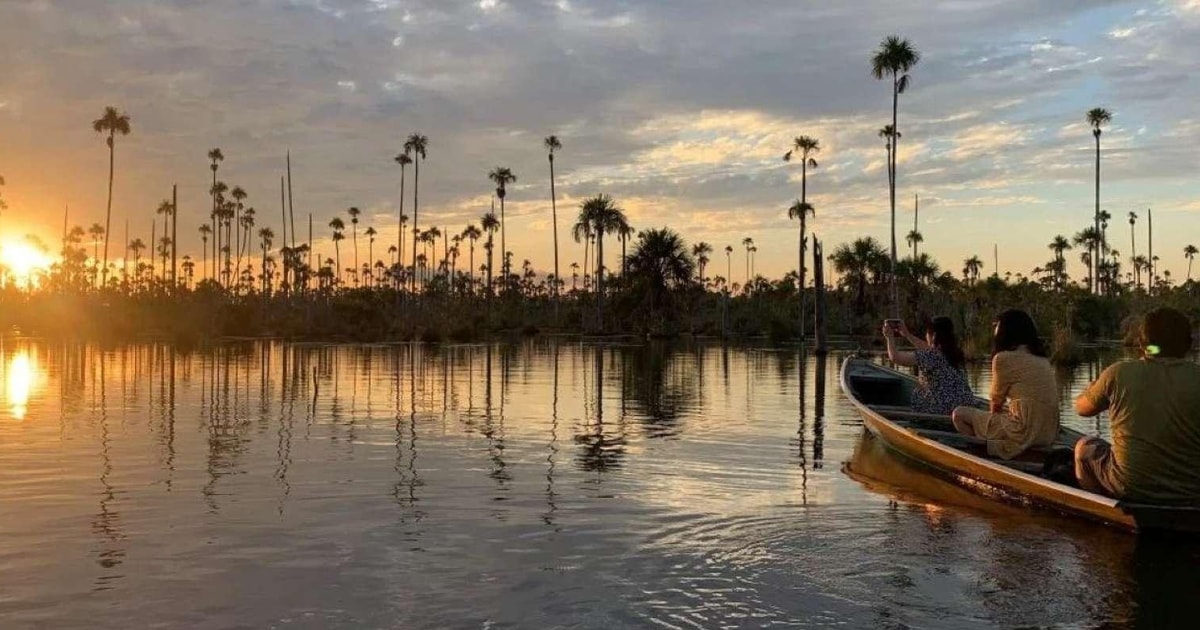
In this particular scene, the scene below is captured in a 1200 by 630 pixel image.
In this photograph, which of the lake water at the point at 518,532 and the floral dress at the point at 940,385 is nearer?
the lake water at the point at 518,532

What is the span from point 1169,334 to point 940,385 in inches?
249

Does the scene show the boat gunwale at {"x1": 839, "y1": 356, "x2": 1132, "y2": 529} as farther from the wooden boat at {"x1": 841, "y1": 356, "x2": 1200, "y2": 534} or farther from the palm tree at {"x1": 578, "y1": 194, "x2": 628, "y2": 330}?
the palm tree at {"x1": 578, "y1": 194, "x2": 628, "y2": 330}

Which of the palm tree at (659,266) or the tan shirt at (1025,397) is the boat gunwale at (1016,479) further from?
the palm tree at (659,266)

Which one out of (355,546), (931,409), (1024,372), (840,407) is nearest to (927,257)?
(840,407)

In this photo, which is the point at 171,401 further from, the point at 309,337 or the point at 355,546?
the point at 309,337

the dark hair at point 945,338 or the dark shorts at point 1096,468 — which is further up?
the dark hair at point 945,338

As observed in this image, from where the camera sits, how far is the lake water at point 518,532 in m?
6.28

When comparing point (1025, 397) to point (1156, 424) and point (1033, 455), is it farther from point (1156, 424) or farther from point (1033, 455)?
point (1156, 424)

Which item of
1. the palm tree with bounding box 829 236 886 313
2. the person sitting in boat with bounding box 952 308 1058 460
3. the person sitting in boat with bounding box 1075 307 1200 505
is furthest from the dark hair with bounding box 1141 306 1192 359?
the palm tree with bounding box 829 236 886 313

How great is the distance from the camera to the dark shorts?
8.38 m

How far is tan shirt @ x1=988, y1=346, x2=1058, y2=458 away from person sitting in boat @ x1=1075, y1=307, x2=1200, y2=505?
70.2 inches

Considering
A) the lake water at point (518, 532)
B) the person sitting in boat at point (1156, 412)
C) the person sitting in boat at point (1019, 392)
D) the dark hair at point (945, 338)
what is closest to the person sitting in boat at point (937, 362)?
the dark hair at point (945, 338)

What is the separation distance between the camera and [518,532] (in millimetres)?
8539

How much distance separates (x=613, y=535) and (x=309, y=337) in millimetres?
60679
